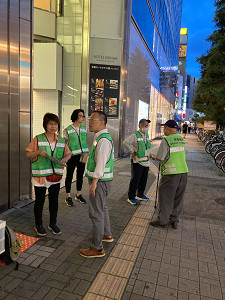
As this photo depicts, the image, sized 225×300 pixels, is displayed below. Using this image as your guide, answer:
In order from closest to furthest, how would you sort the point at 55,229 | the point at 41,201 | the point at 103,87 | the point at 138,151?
1. the point at 41,201
2. the point at 55,229
3. the point at 138,151
4. the point at 103,87

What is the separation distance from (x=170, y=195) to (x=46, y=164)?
6.67 feet

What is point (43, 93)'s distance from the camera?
34.2 ft

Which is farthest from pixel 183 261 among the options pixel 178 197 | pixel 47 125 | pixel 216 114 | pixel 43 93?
pixel 216 114

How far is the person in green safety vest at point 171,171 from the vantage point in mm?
4082

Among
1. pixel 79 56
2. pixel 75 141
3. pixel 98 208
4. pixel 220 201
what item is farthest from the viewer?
pixel 79 56

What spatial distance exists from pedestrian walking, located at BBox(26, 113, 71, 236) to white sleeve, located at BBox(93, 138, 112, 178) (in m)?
0.85

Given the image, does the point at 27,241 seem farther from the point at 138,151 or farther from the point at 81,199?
the point at 138,151

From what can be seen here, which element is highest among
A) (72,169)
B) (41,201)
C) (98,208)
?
(72,169)

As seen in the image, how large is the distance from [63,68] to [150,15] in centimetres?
939

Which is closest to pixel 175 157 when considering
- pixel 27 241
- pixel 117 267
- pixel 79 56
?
pixel 117 267

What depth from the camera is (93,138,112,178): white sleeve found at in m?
2.99

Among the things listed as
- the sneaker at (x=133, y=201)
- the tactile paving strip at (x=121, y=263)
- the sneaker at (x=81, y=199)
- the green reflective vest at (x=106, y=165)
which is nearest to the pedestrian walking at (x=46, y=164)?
the green reflective vest at (x=106, y=165)

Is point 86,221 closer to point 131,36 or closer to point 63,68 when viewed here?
point 63,68

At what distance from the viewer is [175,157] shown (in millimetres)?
4102
